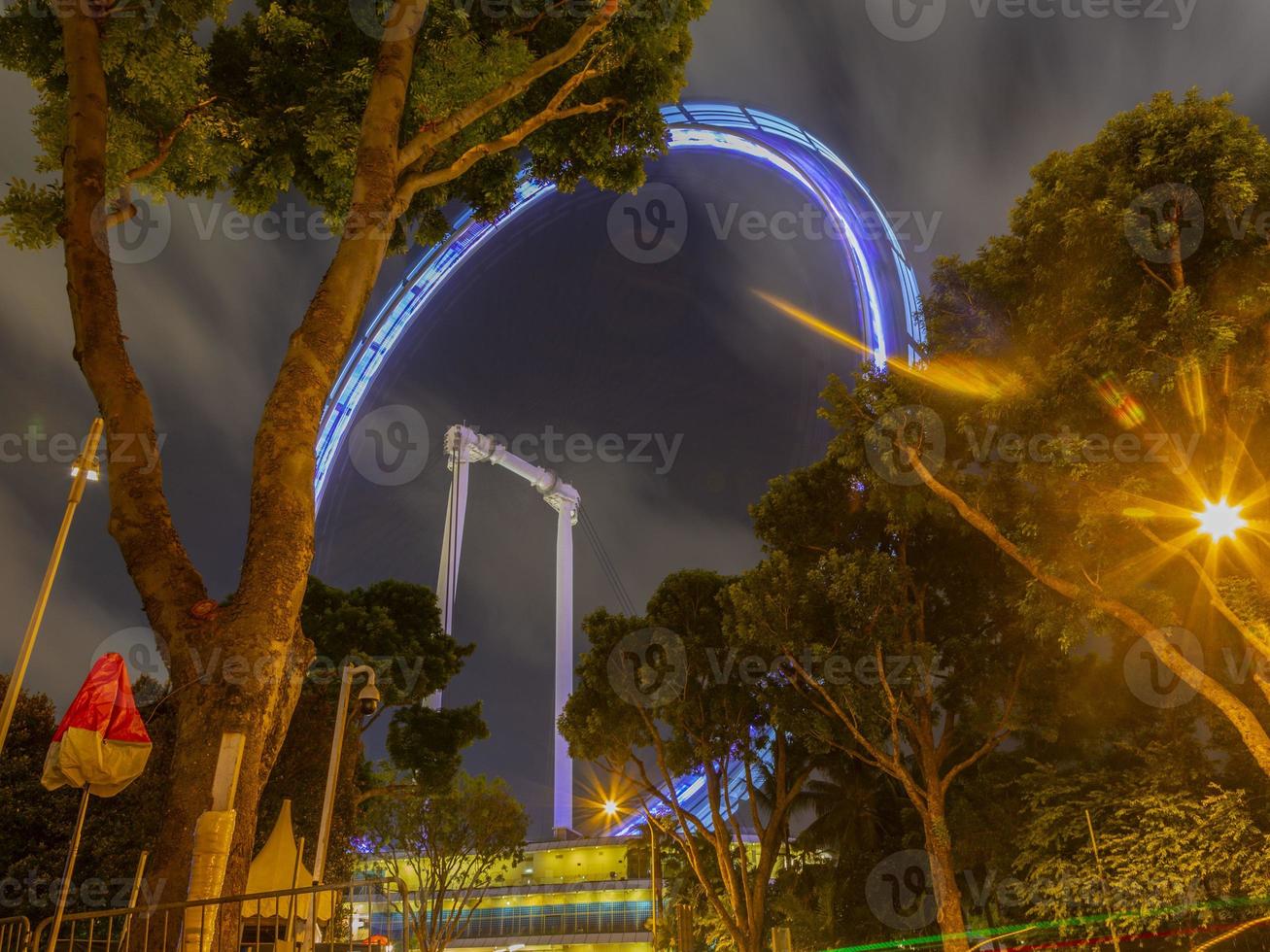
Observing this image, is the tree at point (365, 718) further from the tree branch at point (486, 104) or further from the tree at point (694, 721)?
the tree branch at point (486, 104)

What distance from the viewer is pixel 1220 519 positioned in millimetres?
12555

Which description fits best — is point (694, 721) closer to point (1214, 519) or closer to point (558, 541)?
point (1214, 519)

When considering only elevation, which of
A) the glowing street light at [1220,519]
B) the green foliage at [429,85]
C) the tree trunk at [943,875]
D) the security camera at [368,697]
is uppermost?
the green foliage at [429,85]

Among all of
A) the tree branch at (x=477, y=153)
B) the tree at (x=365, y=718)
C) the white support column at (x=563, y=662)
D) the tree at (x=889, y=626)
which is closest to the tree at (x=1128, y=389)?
the tree at (x=889, y=626)

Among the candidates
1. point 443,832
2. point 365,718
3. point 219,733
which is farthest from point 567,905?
point 219,733

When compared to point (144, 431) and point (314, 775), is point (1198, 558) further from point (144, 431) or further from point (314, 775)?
point (314, 775)

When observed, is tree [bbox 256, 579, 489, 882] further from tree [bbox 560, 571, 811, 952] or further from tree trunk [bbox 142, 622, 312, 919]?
tree trunk [bbox 142, 622, 312, 919]

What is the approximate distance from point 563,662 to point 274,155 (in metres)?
32.8

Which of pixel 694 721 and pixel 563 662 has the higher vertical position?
pixel 563 662

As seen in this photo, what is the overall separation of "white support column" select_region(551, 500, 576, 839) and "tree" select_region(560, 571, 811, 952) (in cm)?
1530

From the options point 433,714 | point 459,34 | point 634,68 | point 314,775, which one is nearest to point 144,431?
point 459,34

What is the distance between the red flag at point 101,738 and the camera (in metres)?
6.23

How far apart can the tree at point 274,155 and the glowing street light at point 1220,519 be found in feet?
29.0

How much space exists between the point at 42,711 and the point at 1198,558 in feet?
66.9
